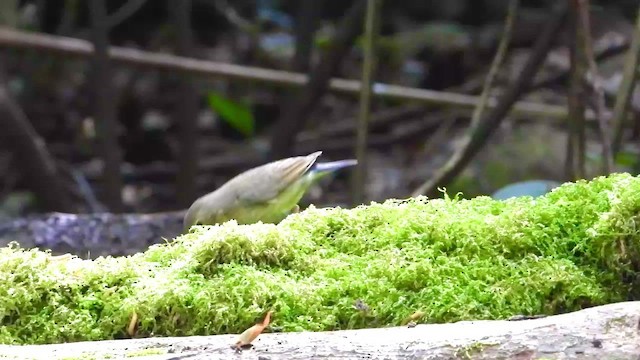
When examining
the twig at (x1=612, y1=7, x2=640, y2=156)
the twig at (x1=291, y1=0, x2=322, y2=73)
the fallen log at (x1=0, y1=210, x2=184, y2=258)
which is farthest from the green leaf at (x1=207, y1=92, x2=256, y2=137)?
the twig at (x1=612, y1=7, x2=640, y2=156)

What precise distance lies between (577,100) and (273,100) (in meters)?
4.12

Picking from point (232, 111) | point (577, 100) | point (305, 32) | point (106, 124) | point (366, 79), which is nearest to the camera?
point (577, 100)

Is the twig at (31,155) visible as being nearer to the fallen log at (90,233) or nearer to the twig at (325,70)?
the fallen log at (90,233)

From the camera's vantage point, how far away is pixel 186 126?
507cm

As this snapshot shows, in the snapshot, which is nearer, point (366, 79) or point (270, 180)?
point (270, 180)

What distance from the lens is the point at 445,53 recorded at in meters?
7.02

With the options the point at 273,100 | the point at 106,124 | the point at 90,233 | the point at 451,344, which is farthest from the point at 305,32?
the point at 451,344

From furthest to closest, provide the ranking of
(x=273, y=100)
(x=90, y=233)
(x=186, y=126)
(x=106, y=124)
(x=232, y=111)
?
(x=273, y=100) → (x=232, y=111) → (x=186, y=126) → (x=106, y=124) → (x=90, y=233)

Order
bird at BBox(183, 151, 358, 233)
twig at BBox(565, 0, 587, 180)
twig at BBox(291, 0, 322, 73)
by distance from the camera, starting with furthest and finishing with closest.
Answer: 1. twig at BBox(291, 0, 322, 73)
2. twig at BBox(565, 0, 587, 180)
3. bird at BBox(183, 151, 358, 233)

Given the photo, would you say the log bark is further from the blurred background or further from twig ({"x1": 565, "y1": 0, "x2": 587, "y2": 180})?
the blurred background

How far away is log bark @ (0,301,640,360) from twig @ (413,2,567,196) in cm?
221

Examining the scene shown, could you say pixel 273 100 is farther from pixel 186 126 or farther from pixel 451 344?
pixel 451 344

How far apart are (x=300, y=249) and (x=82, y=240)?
149 cm

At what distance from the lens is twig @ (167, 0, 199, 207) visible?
16.6 feet
